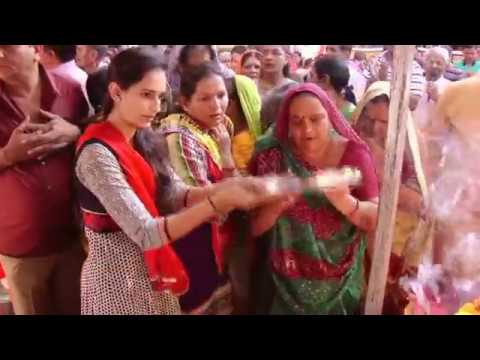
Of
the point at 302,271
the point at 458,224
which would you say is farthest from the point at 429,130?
the point at 302,271

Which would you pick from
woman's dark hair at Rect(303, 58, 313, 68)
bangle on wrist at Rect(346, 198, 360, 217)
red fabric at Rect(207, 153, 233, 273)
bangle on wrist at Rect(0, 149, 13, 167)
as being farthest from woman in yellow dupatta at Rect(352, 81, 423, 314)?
bangle on wrist at Rect(0, 149, 13, 167)

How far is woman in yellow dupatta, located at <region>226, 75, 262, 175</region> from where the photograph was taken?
2.95 m

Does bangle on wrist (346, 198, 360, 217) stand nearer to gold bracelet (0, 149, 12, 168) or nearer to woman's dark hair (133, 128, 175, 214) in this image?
woman's dark hair (133, 128, 175, 214)

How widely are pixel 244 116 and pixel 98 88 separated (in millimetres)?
504

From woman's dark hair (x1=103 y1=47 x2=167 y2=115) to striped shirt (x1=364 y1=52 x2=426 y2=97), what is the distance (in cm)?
72

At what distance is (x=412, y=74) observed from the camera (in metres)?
2.96

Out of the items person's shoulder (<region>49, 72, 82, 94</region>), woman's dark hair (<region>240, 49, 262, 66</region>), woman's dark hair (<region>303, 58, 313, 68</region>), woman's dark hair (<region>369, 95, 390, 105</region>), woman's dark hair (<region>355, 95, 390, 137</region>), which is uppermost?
woman's dark hair (<region>240, 49, 262, 66</region>)

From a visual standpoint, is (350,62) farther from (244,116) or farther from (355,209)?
(355,209)

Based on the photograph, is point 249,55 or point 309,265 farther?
point 309,265

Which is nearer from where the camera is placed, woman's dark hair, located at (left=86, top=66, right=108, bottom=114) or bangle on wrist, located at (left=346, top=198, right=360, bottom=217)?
woman's dark hair, located at (left=86, top=66, right=108, bottom=114)

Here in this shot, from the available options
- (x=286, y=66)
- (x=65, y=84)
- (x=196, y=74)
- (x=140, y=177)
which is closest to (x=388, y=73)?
(x=286, y=66)

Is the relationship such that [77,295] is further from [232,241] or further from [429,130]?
[429,130]

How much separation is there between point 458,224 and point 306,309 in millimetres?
629

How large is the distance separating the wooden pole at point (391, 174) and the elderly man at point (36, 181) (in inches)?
41.4
